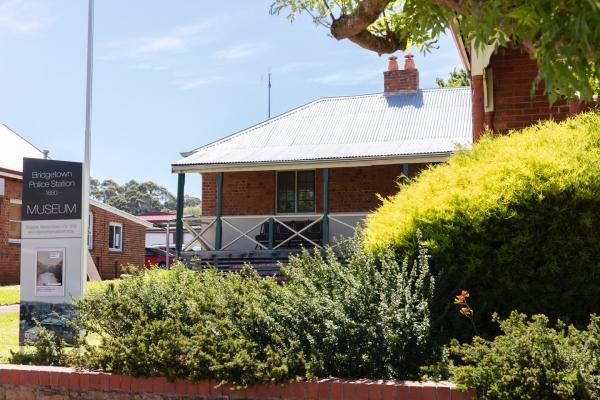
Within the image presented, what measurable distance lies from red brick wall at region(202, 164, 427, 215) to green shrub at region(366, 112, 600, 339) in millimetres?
11653

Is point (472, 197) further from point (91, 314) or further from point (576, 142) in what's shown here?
point (91, 314)

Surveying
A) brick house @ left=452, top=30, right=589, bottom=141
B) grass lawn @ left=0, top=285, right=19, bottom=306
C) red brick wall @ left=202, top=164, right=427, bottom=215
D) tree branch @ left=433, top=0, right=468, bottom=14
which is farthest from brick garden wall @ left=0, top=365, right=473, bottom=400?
red brick wall @ left=202, top=164, right=427, bottom=215

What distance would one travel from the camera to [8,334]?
916 centimetres

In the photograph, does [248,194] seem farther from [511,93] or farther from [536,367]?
[536,367]

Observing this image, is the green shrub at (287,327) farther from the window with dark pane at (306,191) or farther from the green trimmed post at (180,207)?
the window with dark pane at (306,191)

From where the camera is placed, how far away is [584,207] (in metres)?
5.05

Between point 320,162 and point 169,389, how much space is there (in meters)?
11.2

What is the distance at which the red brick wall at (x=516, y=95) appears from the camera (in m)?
8.99

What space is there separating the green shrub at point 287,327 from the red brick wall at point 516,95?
14.1ft

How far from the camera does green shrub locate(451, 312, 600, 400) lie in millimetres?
3855

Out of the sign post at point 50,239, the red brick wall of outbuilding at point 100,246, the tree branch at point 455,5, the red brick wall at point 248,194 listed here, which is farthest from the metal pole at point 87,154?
the red brick wall of outbuilding at point 100,246

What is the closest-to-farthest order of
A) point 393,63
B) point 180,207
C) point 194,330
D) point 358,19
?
point 194,330 < point 358,19 < point 180,207 < point 393,63

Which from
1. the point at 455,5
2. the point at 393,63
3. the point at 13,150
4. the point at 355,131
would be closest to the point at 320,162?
the point at 355,131

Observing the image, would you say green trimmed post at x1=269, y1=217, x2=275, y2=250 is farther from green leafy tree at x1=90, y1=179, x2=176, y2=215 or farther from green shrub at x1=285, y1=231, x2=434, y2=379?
green leafy tree at x1=90, y1=179, x2=176, y2=215
